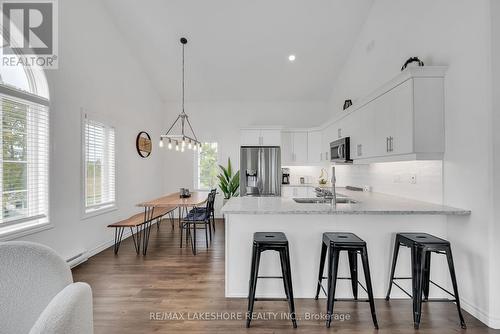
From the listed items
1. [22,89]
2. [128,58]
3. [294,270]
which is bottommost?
[294,270]

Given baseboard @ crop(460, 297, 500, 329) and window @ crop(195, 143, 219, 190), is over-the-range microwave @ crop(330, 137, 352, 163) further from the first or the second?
window @ crop(195, 143, 219, 190)

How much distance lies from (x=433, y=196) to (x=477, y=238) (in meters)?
0.61

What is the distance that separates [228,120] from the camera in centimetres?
661

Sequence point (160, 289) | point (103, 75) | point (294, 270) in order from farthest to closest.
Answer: point (103, 75)
point (160, 289)
point (294, 270)

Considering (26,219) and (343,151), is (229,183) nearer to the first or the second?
(343,151)

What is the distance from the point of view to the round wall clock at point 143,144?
17.5 feet

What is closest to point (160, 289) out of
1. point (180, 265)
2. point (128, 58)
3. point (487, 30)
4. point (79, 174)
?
point (180, 265)

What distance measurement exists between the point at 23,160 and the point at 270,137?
4.24 m

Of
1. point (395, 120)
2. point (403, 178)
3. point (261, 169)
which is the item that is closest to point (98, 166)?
point (261, 169)

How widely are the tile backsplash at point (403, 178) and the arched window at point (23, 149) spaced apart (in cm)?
423

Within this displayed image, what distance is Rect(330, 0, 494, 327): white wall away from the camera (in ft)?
7.04

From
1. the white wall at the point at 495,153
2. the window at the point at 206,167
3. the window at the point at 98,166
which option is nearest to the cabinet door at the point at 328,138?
the window at the point at 206,167

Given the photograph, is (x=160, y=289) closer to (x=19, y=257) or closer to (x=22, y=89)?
(x=19, y=257)

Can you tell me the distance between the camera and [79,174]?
3645mm
